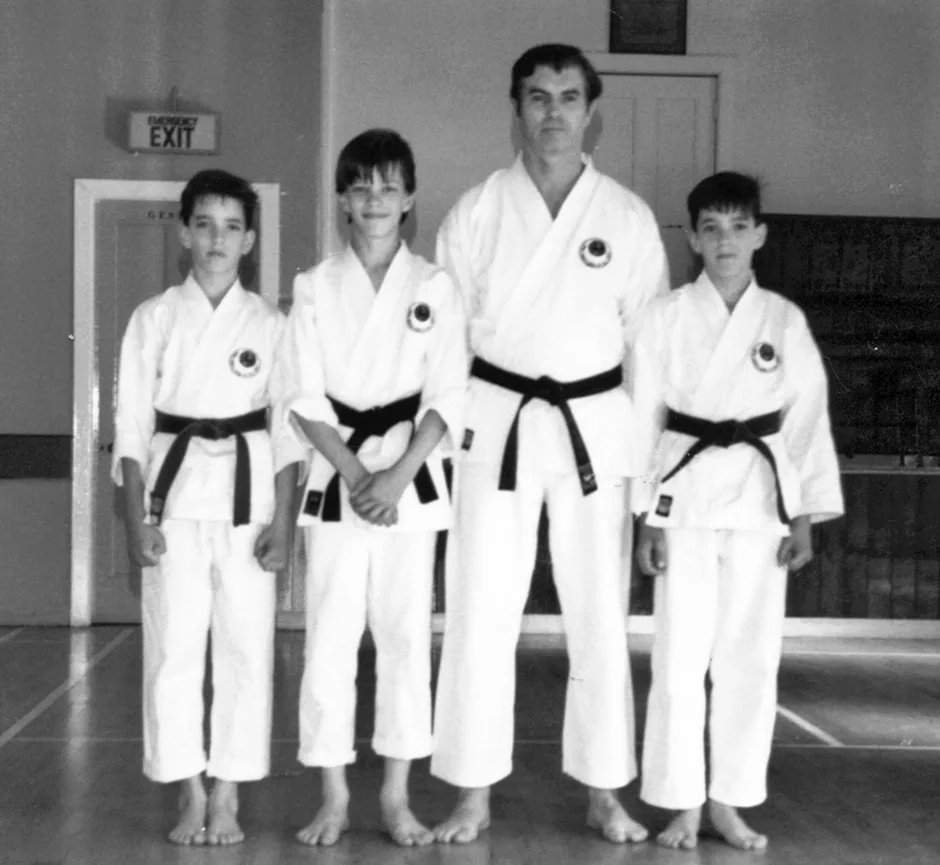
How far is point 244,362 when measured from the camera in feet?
8.65

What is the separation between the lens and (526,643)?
5555 mm

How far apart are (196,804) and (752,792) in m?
1.08

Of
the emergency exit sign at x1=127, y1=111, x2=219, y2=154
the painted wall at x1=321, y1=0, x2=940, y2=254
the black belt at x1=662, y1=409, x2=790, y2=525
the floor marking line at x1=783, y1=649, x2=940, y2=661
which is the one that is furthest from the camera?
the painted wall at x1=321, y1=0, x2=940, y2=254

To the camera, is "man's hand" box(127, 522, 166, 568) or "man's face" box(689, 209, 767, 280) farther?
"man's face" box(689, 209, 767, 280)

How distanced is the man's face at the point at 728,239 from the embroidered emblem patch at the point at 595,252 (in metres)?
0.20

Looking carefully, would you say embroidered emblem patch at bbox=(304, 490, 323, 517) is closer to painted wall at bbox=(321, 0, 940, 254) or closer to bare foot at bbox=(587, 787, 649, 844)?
bare foot at bbox=(587, 787, 649, 844)

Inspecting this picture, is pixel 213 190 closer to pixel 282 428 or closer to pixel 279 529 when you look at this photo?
pixel 282 428

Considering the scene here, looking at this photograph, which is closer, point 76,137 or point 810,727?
point 810,727

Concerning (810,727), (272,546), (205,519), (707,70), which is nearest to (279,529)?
(272,546)

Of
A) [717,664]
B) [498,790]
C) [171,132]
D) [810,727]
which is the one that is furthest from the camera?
[171,132]

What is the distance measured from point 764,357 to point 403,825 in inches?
45.2

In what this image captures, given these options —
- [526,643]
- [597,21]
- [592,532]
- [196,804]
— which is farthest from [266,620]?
[597,21]

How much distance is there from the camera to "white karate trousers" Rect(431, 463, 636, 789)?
103 inches

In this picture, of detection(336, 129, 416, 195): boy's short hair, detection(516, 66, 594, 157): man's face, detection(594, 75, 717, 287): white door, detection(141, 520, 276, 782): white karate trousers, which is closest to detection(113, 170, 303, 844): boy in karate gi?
detection(141, 520, 276, 782): white karate trousers
